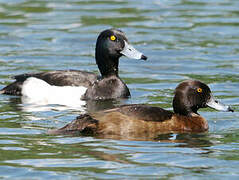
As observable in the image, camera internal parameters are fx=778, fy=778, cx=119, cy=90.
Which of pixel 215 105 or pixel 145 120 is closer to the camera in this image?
pixel 145 120

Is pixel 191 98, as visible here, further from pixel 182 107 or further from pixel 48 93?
pixel 48 93

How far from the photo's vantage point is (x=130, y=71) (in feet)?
51.8

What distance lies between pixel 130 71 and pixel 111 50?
80.5 inches

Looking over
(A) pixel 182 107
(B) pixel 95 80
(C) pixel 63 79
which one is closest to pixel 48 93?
(C) pixel 63 79

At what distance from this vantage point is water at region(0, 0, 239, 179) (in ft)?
27.8

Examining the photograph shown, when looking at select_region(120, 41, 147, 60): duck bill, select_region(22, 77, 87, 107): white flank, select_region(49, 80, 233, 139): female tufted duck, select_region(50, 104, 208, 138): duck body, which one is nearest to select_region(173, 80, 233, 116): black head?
select_region(49, 80, 233, 139): female tufted duck

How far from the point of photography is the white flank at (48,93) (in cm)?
1308

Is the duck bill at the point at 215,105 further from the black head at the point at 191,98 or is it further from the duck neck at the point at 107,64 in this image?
the duck neck at the point at 107,64

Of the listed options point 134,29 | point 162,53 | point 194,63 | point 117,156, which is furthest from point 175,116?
point 134,29

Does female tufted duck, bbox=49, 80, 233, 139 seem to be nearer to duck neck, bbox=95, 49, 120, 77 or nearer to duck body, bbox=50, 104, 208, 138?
duck body, bbox=50, 104, 208, 138

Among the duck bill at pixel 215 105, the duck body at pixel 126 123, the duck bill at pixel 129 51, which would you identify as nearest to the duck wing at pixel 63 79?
the duck bill at pixel 129 51

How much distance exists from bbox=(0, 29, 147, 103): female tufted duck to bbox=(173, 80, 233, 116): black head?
3.14 metres

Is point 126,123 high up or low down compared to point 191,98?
down

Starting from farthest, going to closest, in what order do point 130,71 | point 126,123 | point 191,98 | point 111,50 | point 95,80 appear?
point 130,71
point 111,50
point 95,80
point 191,98
point 126,123
